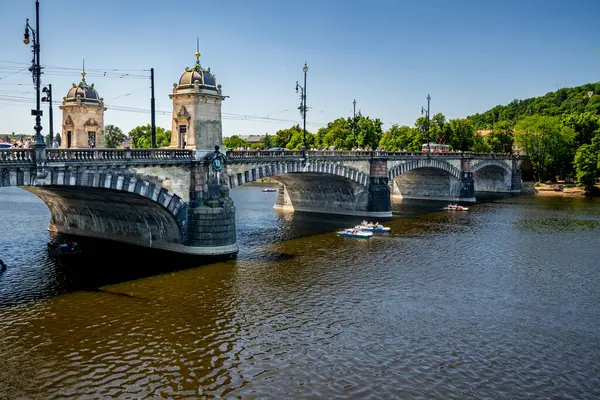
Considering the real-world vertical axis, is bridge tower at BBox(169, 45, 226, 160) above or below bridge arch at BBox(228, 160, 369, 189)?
above

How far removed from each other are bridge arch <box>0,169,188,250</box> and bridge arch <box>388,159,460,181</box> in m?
36.9

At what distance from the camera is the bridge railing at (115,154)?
34812 millimetres

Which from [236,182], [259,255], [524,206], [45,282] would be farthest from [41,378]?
[524,206]

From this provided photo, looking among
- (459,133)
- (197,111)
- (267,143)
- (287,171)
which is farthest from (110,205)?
(267,143)

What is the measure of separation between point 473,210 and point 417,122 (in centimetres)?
5805

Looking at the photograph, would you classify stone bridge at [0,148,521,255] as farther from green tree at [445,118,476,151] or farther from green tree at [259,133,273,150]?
green tree at [259,133,273,150]

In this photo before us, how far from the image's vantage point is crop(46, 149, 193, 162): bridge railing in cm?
3481

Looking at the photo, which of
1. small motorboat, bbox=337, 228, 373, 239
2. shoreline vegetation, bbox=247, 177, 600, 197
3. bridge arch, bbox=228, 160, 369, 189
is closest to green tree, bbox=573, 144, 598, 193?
shoreline vegetation, bbox=247, 177, 600, 197

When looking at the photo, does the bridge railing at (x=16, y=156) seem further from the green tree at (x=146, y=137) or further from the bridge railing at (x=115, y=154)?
the green tree at (x=146, y=137)

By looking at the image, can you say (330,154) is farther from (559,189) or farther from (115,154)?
(559,189)

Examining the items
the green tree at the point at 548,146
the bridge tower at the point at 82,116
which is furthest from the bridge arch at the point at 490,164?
the bridge tower at the point at 82,116

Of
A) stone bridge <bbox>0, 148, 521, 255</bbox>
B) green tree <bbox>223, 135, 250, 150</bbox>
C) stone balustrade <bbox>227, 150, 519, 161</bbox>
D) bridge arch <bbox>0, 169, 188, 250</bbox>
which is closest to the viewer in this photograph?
stone bridge <bbox>0, 148, 521, 255</bbox>

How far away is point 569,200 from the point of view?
97.1 m

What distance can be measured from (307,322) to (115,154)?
18.9m
